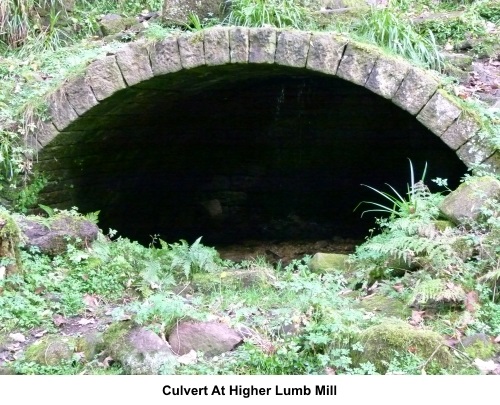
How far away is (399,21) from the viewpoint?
20.9 feet

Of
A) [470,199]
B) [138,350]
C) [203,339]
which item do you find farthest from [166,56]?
[138,350]

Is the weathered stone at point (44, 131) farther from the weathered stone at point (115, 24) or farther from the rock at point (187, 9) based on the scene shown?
the weathered stone at point (115, 24)

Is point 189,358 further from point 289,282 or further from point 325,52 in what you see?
point 325,52

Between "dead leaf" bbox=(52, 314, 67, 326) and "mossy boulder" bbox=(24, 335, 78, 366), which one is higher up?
"mossy boulder" bbox=(24, 335, 78, 366)

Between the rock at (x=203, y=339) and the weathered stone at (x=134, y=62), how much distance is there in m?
3.03

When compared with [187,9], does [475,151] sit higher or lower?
lower

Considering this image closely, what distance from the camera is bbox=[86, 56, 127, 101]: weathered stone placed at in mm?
6055

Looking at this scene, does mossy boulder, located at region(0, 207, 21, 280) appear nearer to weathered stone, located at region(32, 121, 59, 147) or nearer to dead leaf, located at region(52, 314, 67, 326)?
dead leaf, located at region(52, 314, 67, 326)

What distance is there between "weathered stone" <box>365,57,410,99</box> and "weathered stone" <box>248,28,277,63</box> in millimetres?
873

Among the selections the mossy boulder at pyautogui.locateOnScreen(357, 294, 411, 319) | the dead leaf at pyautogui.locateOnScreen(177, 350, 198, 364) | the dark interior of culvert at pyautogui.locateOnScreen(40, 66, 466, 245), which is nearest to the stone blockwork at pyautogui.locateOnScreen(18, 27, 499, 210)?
the dark interior of culvert at pyautogui.locateOnScreen(40, 66, 466, 245)

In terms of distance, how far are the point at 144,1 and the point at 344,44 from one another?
3538mm

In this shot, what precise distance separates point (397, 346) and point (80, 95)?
12.8 ft

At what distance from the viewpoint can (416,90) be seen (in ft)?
18.4
